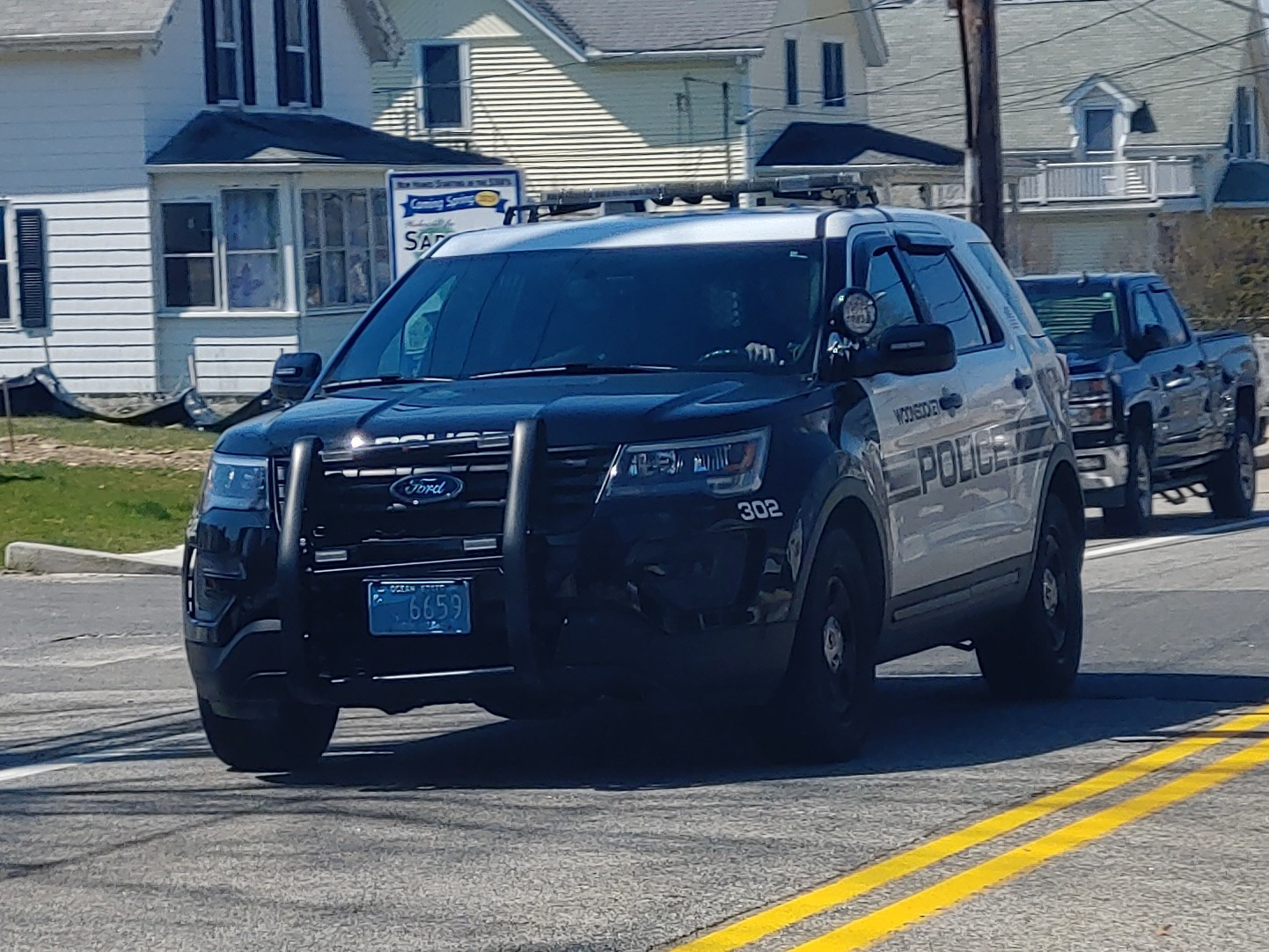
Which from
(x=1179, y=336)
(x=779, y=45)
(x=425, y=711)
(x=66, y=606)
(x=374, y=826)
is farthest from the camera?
(x=779, y=45)

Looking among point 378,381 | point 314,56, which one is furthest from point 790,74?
point 378,381

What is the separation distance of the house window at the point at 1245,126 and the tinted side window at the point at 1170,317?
37.9 metres

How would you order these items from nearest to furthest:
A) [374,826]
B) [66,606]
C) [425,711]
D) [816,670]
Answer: [374,826], [816,670], [425,711], [66,606]

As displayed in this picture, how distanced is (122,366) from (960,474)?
76.4 ft

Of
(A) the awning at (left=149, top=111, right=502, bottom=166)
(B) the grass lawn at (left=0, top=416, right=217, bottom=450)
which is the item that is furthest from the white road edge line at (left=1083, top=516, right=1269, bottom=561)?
(A) the awning at (left=149, top=111, right=502, bottom=166)

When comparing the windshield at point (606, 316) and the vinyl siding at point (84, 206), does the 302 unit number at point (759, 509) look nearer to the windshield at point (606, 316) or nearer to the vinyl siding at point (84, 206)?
the windshield at point (606, 316)

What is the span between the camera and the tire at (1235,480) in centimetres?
1933

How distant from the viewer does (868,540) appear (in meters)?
8.24

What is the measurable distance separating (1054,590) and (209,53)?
77.5 feet

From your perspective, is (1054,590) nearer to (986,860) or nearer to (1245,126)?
(986,860)

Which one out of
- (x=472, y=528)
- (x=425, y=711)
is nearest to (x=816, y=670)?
(x=472, y=528)

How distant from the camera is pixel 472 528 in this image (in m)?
7.46

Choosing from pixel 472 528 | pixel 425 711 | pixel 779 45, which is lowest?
pixel 425 711

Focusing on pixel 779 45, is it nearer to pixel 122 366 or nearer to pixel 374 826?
pixel 122 366
